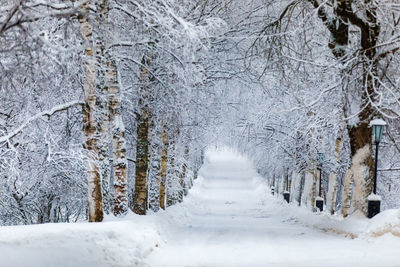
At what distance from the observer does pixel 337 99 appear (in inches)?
691

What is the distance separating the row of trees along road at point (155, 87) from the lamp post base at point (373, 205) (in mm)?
558

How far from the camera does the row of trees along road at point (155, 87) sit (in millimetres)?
10883

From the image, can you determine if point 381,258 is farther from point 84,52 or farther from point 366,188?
point 84,52

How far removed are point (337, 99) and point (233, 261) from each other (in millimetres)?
9759

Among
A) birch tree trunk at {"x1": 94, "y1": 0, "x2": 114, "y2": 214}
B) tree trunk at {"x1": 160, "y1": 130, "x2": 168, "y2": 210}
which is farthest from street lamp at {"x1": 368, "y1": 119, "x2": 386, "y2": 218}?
tree trunk at {"x1": 160, "y1": 130, "x2": 168, "y2": 210}

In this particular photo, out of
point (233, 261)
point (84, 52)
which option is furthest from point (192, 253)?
point (84, 52)

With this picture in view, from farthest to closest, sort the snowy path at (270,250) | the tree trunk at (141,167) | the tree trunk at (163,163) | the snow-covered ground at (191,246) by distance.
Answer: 1. the tree trunk at (163,163)
2. the tree trunk at (141,167)
3. the snowy path at (270,250)
4. the snow-covered ground at (191,246)

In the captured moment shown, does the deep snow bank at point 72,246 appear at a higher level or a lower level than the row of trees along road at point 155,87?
lower

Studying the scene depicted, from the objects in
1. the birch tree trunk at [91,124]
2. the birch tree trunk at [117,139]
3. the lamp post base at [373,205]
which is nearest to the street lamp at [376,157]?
the lamp post base at [373,205]

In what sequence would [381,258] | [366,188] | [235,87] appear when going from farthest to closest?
[235,87] → [366,188] → [381,258]

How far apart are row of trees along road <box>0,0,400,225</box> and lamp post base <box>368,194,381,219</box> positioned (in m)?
0.56

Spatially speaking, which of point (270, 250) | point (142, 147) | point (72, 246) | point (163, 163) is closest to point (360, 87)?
point (270, 250)

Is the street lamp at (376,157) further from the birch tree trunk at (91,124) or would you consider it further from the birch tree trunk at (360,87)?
the birch tree trunk at (91,124)

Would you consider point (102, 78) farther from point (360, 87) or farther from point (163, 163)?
point (163, 163)
